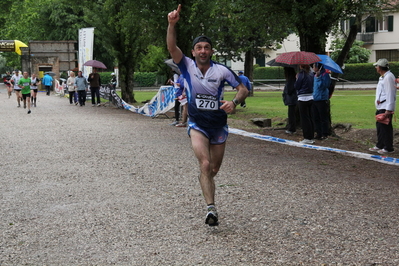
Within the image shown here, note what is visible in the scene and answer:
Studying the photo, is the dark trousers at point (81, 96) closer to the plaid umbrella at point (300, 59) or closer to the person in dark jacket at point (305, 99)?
the person in dark jacket at point (305, 99)

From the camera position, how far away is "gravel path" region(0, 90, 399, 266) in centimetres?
529

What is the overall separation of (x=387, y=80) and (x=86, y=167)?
586 centimetres

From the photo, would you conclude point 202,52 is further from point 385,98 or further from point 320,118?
point 320,118

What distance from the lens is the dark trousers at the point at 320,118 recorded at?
1462cm

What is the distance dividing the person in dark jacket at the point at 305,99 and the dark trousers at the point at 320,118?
35 cm

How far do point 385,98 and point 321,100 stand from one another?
2.45 meters

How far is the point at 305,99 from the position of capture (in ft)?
46.7

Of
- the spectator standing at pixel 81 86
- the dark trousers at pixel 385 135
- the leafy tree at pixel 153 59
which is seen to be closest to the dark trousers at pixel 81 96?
the spectator standing at pixel 81 86

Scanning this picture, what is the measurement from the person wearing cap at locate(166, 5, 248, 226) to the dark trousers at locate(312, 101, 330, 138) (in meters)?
8.44

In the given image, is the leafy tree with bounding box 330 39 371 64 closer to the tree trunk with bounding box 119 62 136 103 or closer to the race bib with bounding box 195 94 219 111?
the tree trunk with bounding box 119 62 136 103

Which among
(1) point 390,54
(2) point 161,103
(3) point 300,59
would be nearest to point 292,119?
(3) point 300,59

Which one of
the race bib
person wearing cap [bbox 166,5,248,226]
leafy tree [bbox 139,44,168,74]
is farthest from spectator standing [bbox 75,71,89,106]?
leafy tree [bbox 139,44,168,74]

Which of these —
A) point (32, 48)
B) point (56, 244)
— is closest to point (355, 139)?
point (56, 244)

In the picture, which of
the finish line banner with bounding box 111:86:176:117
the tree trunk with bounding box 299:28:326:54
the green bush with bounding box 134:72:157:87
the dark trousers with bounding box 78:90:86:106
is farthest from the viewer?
the green bush with bounding box 134:72:157:87
